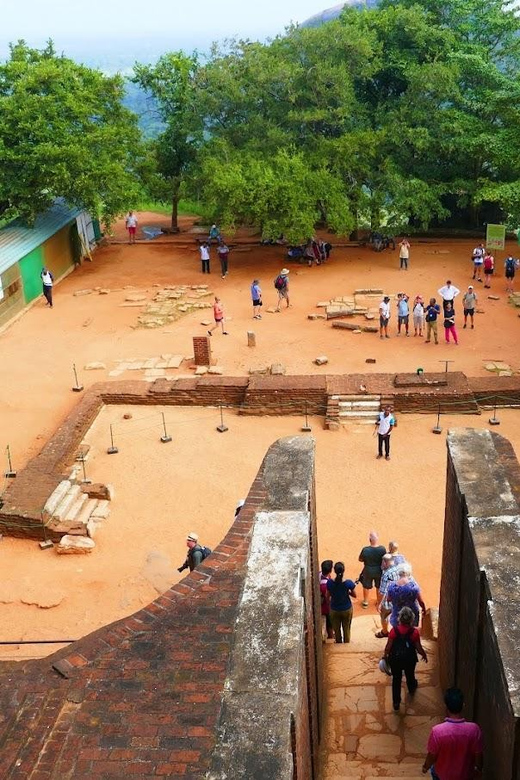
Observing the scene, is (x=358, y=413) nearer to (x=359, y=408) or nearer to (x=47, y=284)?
(x=359, y=408)

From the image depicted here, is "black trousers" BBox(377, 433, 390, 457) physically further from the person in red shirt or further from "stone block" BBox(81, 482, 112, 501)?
the person in red shirt

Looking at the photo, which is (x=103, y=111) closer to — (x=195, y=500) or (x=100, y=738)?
(x=195, y=500)

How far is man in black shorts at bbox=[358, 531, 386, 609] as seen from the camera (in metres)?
9.00

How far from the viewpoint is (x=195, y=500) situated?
40.7 ft

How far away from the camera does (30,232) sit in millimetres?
23844

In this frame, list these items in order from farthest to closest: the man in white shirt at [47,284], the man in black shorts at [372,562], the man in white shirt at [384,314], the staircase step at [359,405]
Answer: the man in white shirt at [47,284]
the man in white shirt at [384,314]
the staircase step at [359,405]
the man in black shorts at [372,562]

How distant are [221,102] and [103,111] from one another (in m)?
3.89

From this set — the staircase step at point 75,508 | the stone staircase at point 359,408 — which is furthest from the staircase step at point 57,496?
the stone staircase at point 359,408

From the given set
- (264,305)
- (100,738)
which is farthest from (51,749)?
(264,305)

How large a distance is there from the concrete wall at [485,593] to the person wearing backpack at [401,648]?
332 mm

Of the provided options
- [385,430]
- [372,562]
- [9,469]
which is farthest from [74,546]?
Result: [385,430]

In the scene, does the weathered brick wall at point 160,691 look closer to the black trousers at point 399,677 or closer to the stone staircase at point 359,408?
the black trousers at point 399,677

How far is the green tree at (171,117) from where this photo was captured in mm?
27641

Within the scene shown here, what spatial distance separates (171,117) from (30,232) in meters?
7.78
